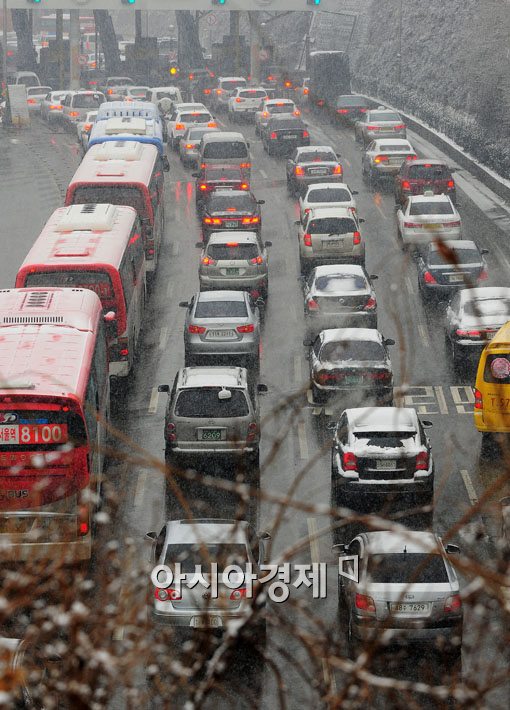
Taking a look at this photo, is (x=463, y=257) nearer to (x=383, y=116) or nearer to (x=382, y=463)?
(x=382, y=463)

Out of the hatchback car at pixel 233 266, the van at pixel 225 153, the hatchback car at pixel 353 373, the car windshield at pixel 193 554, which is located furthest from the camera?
the van at pixel 225 153

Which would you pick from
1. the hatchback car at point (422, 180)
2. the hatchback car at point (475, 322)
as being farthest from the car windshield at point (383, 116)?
the hatchback car at point (475, 322)

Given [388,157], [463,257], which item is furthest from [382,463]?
[388,157]

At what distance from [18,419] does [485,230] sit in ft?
77.9

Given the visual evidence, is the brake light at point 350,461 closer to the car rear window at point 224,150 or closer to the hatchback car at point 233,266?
the hatchback car at point 233,266

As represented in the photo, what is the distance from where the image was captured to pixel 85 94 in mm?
61500

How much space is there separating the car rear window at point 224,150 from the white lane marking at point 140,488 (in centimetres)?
2277

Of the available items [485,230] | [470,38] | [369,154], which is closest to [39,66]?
[470,38]

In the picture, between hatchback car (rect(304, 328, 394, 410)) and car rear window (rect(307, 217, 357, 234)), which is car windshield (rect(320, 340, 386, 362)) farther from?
car rear window (rect(307, 217, 357, 234))

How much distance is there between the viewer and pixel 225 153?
41.8m

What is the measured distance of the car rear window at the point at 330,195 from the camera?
35.8m

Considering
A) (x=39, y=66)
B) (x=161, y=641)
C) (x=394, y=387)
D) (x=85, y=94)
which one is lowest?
(x=39, y=66)

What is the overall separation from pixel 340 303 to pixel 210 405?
7.60 metres

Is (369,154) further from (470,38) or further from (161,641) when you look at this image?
(161,641)
